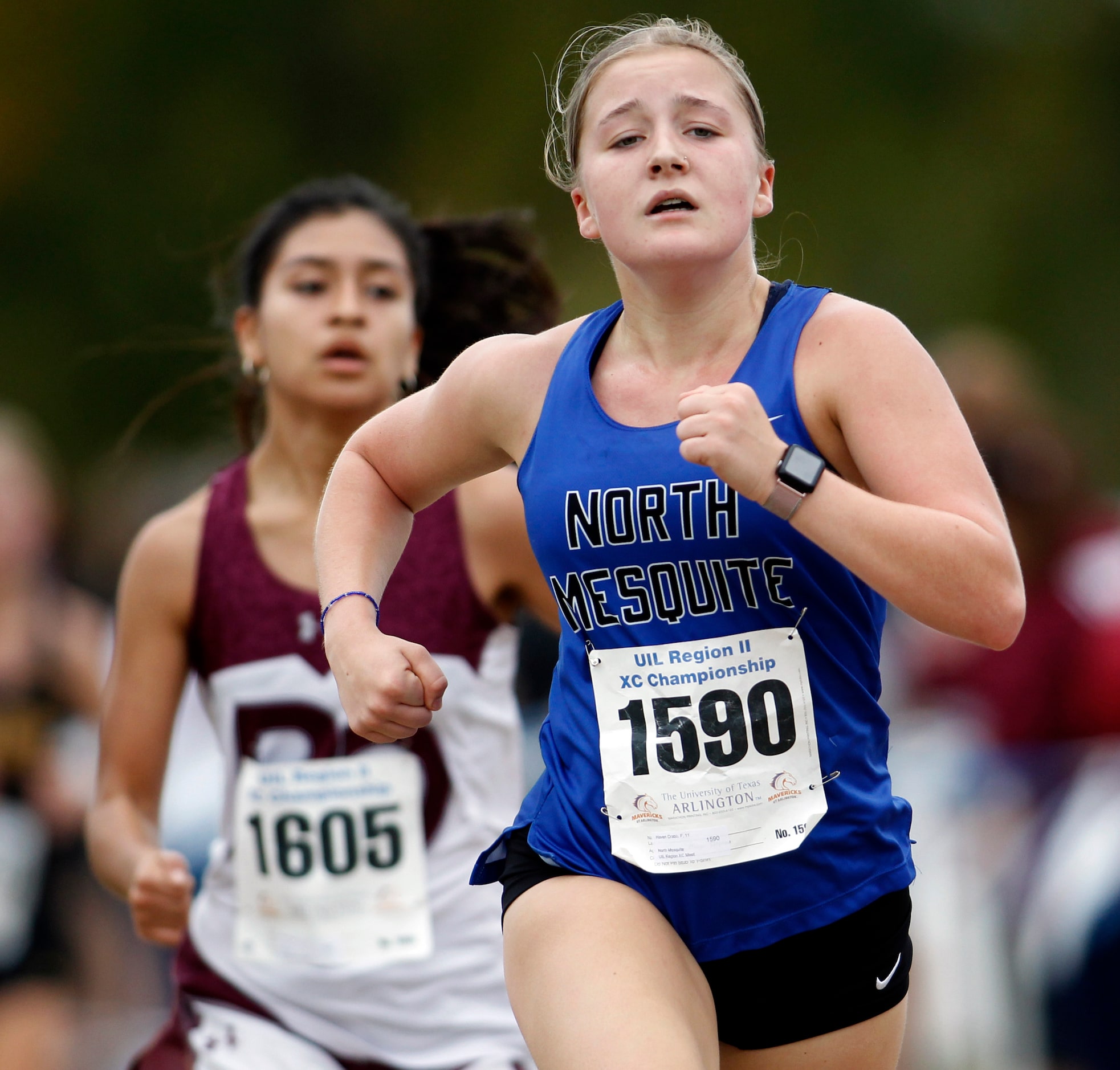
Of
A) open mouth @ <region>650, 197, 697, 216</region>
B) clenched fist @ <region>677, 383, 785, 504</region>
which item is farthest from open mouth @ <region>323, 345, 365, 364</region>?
clenched fist @ <region>677, 383, 785, 504</region>

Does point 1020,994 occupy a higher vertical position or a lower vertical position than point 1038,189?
lower

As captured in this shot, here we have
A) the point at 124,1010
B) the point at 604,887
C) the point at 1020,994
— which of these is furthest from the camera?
the point at 124,1010

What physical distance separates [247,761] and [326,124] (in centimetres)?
1107

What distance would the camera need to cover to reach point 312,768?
4.05m

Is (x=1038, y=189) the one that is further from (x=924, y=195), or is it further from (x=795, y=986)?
(x=795, y=986)

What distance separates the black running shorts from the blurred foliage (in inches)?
419

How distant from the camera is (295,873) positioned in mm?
4055

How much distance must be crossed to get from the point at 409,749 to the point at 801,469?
1748 mm

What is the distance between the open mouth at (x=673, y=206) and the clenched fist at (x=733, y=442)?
15.5 inches

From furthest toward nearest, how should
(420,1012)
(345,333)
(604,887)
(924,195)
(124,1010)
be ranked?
(924,195)
(124,1010)
(345,333)
(420,1012)
(604,887)

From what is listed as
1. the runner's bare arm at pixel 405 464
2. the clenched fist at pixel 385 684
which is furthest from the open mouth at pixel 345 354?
the clenched fist at pixel 385 684

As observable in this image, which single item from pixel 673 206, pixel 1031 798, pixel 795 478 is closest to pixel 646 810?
pixel 795 478

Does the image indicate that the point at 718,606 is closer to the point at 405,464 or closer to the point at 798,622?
the point at 798,622

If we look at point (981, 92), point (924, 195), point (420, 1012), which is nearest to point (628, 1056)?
point (420, 1012)
